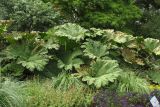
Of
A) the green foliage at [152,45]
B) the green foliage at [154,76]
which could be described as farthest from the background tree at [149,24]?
the green foliage at [154,76]

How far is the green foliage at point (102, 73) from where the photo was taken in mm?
8836

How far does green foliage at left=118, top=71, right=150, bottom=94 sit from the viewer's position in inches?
354

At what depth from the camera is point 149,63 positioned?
10273 mm

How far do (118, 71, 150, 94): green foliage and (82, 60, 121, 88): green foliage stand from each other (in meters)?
0.21

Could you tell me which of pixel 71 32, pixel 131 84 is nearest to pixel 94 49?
pixel 71 32

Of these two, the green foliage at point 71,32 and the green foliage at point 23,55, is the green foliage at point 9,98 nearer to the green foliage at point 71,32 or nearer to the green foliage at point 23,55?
the green foliage at point 23,55

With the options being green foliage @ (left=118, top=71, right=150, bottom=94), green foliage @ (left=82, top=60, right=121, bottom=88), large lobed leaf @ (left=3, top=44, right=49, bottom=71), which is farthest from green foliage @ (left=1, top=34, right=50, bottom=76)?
green foliage @ (left=118, top=71, right=150, bottom=94)

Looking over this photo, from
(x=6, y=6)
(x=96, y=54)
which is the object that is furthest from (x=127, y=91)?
(x=6, y=6)

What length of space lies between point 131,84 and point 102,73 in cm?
59

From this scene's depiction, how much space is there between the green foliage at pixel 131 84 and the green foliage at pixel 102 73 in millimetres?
210

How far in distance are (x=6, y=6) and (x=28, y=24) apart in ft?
2.68

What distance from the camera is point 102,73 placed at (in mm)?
9188

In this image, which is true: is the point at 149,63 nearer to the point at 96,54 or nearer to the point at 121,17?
the point at 96,54

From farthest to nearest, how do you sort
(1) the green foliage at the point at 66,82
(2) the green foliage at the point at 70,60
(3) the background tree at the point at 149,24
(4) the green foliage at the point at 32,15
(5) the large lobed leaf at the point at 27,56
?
1. (3) the background tree at the point at 149,24
2. (4) the green foliage at the point at 32,15
3. (2) the green foliage at the point at 70,60
4. (5) the large lobed leaf at the point at 27,56
5. (1) the green foliage at the point at 66,82
